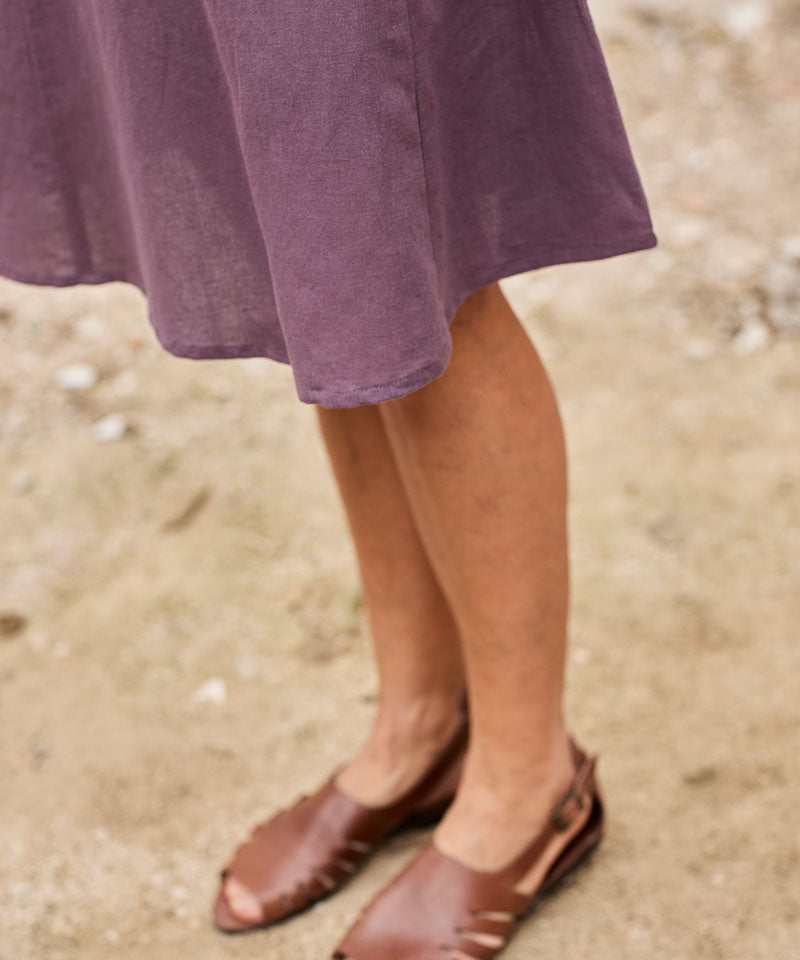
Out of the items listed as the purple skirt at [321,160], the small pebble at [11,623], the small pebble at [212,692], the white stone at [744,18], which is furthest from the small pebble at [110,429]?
the white stone at [744,18]

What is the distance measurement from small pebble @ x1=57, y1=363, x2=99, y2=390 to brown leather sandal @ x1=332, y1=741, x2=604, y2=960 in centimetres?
137

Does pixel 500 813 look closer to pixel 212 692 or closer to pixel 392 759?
pixel 392 759

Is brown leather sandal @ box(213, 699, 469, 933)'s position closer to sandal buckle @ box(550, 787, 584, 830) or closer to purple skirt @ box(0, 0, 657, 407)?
sandal buckle @ box(550, 787, 584, 830)

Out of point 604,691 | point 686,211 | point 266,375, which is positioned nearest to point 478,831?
point 604,691

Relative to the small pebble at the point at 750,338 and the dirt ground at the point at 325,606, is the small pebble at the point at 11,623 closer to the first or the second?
the dirt ground at the point at 325,606

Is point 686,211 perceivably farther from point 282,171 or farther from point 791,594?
point 282,171

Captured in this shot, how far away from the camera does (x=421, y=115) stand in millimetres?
703

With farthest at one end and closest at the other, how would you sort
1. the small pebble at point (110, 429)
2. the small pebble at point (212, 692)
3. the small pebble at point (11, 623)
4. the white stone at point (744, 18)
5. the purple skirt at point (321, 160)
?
the white stone at point (744, 18) < the small pebble at point (110, 429) < the small pebble at point (11, 623) < the small pebble at point (212, 692) < the purple skirt at point (321, 160)

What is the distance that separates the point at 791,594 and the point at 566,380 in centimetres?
66

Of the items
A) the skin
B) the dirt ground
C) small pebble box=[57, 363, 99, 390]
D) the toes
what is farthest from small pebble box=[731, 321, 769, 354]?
the toes

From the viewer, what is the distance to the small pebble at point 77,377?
7.09ft

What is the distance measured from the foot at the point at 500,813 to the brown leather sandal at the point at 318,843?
0.10 m

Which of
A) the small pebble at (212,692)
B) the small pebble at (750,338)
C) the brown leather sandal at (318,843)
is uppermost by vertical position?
the brown leather sandal at (318,843)

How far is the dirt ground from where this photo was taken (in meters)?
1.20
